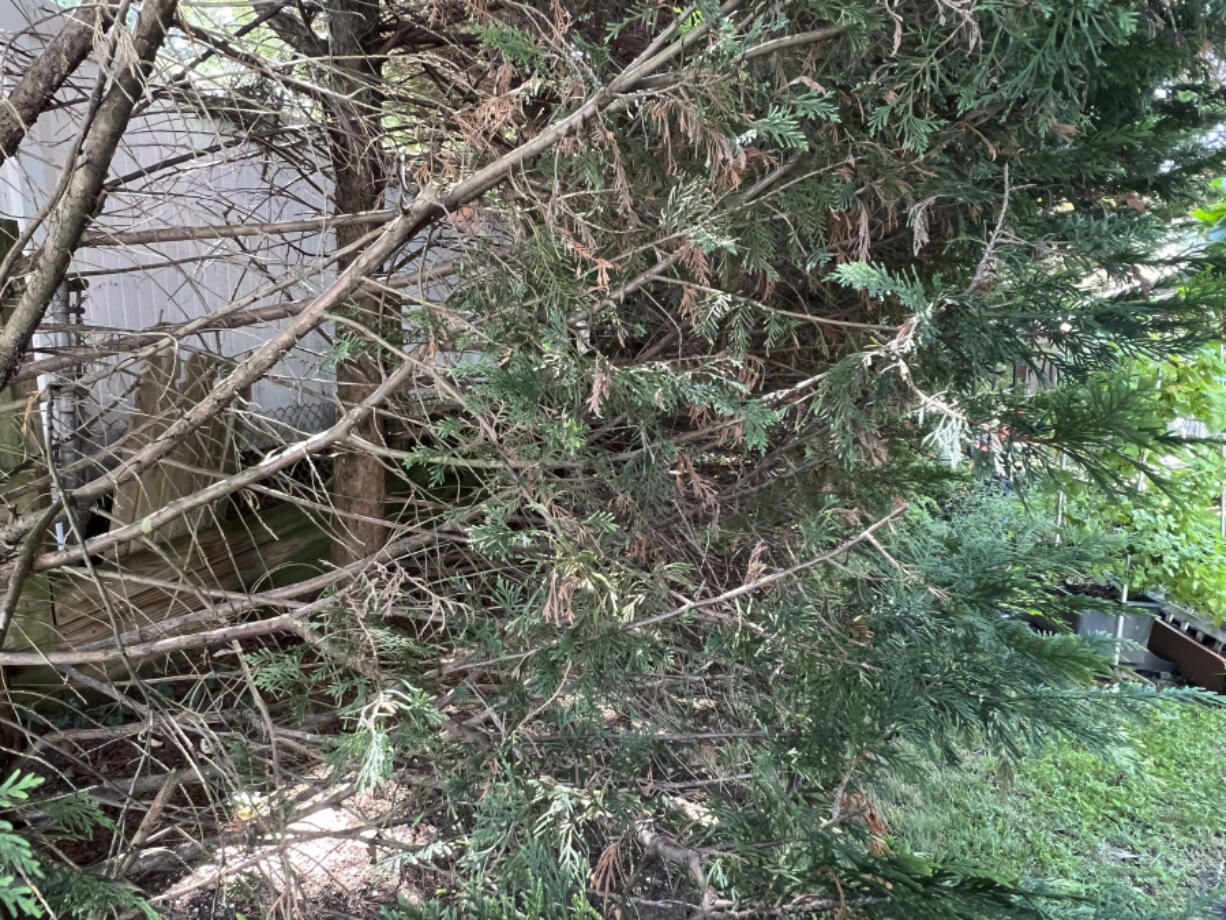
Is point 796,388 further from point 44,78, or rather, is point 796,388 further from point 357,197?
point 357,197

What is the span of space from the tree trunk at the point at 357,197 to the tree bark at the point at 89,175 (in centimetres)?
55

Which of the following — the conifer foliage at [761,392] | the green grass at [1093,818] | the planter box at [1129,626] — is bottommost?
the green grass at [1093,818]

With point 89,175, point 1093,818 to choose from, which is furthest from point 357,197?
point 1093,818

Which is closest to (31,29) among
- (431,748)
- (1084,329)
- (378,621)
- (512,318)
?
(512,318)

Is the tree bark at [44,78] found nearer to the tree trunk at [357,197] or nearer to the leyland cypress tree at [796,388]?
the tree trunk at [357,197]

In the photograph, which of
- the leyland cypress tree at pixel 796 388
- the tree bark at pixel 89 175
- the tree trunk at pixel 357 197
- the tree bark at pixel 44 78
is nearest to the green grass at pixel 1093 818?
the leyland cypress tree at pixel 796 388

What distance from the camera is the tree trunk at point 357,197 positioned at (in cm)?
243

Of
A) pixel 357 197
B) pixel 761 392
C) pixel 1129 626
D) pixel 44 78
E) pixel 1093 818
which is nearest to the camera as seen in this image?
pixel 44 78

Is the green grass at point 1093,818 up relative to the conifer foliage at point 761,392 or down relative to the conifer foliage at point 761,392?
down

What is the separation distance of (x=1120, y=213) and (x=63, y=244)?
253 centimetres

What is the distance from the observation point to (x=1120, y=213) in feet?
6.06

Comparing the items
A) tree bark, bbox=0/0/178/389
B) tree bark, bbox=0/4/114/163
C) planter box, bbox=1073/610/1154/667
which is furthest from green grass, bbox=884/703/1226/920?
tree bark, bbox=0/4/114/163

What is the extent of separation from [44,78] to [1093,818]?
5.01 meters

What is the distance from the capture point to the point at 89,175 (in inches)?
67.7
